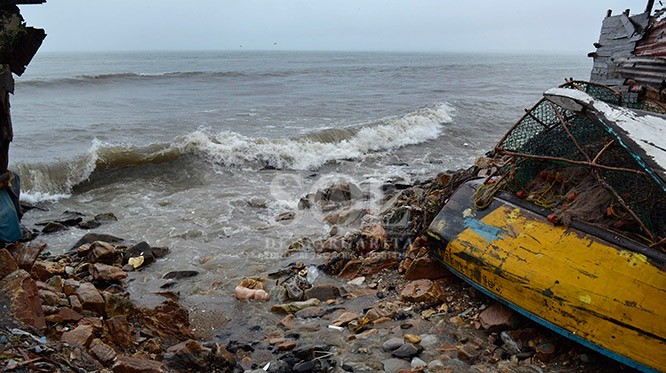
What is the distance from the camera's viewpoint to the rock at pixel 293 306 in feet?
17.9

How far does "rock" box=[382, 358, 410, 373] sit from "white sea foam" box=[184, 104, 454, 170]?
9.58 metres

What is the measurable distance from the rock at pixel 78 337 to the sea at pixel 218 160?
1.65 meters

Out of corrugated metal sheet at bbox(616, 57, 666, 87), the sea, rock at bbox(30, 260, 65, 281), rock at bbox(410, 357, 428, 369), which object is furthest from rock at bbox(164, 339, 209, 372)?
corrugated metal sheet at bbox(616, 57, 666, 87)

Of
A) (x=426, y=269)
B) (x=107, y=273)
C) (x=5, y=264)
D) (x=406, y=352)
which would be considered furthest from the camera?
(x=107, y=273)

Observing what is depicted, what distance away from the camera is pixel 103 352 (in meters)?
3.80

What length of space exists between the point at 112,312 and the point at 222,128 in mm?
13559

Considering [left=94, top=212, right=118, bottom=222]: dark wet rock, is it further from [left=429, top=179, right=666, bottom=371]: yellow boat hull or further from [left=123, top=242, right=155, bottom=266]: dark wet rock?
[left=429, top=179, right=666, bottom=371]: yellow boat hull

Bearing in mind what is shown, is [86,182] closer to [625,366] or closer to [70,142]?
[70,142]

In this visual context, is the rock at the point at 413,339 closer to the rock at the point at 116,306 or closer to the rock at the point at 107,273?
the rock at the point at 116,306

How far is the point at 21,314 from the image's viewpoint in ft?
12.1

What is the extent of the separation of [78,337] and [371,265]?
3542 millimetres

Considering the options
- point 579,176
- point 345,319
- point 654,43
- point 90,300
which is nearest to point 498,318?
point 345,319

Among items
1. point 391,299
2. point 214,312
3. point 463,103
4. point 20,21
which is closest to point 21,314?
point 214,312

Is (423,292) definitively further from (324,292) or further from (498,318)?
(324,292)
